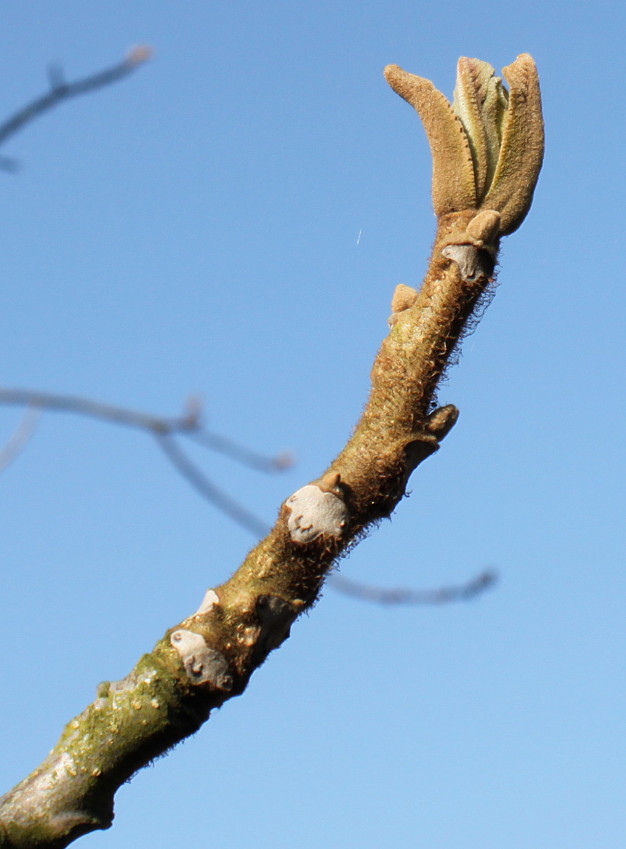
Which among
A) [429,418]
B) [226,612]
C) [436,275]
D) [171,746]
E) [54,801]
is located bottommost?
[54,801]

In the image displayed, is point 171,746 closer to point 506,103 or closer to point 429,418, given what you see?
point 429,418

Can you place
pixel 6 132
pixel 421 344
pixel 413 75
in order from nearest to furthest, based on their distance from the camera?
pixel 6 132, pixel 421 344, pixel 413 75

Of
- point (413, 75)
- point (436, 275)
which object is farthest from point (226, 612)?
point (413, 75)

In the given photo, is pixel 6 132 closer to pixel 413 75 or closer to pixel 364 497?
pixel 364 497

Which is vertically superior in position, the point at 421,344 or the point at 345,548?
the point at 421,344

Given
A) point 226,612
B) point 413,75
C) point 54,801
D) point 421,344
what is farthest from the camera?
point 413,75

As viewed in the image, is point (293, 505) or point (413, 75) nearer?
point (293, 505)

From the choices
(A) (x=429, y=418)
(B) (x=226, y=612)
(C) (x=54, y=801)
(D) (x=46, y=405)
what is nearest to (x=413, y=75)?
(A) (x=429, y=418)
